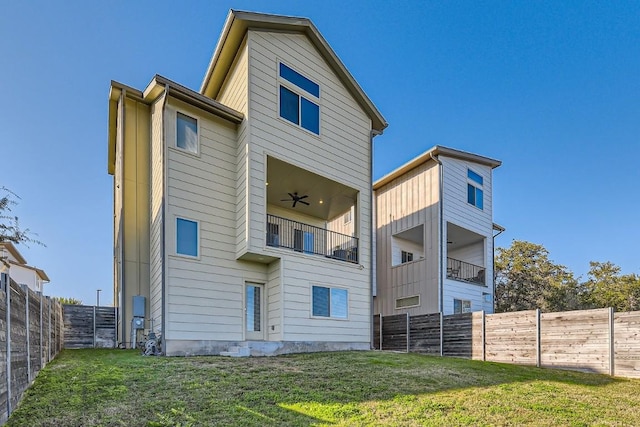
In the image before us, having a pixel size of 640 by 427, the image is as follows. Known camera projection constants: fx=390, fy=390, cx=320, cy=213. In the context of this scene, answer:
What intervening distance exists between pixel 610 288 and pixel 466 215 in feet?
43.2

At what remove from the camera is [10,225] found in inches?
419

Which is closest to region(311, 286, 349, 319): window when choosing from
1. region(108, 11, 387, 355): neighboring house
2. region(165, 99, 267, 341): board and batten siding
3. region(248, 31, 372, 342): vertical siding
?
region(108, 11, 387, 355): neighboring house

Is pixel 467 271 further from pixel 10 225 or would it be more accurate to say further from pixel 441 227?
pixel 10 225

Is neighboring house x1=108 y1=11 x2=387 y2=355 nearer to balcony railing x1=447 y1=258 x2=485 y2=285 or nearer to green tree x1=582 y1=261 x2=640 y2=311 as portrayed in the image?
balcony railing x1=447 y1=258 x2=485 y2=285

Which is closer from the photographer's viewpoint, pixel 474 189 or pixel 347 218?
pixel 474 189

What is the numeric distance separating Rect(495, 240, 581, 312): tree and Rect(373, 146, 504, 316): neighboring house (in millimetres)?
6295

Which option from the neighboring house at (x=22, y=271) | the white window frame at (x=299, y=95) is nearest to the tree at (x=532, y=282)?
the white window frame at (x=299, y=95)

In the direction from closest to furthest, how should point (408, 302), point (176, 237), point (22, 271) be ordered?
1. point (176, 237)
2. point (408, 302)
3. point (22, 271)

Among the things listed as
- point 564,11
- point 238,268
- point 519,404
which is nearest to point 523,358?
point 519,404

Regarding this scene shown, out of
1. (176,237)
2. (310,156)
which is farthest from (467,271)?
(176,237)

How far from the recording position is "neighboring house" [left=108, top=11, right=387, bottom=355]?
9.60m

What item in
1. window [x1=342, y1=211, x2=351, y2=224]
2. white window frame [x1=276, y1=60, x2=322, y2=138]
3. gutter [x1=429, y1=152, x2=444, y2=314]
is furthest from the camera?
window [x1=342, y1=211, x2=351, y2=224]

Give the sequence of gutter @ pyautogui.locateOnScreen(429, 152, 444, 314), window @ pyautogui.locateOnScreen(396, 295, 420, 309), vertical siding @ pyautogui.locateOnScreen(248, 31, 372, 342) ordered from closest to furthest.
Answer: vertical siding @ pyautogui.locateOnScreen(248, 31, 372, 342)
gutter @ pyautogui.locateOnScreen(429, 152, 444, 314)
window @ pyautogui.locateOnScreen(396, 295, 420, 309)

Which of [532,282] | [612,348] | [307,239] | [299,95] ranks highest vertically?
[299,95]
